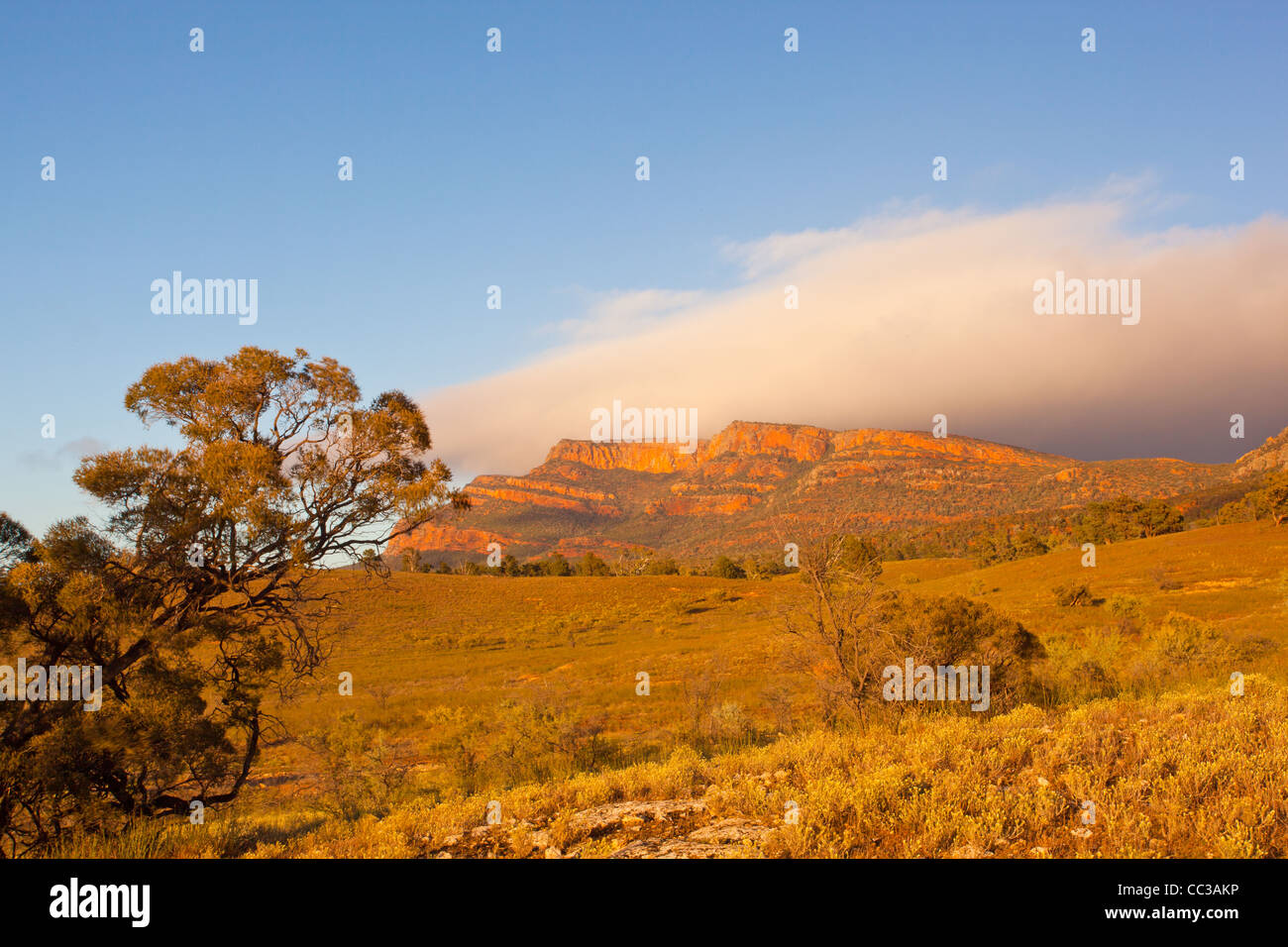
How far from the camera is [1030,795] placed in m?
5.80

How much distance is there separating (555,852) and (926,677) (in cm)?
1091

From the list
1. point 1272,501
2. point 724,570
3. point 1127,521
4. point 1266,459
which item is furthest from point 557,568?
point 1266,459

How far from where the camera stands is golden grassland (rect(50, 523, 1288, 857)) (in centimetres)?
537

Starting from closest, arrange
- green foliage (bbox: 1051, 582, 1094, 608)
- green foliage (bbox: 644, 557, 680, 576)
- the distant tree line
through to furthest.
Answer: green foliage (bbox: 1051, 582, 1094, 608), the distant tree line, green foliage (bbox: 644, 557, 680, 576)

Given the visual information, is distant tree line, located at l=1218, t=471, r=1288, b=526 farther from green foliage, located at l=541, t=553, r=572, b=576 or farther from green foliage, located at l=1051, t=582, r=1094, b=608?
green foliage, located at l=541, t=553, r=572, b=576

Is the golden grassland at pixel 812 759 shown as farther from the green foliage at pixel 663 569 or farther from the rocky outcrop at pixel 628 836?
the green foliage at pixel 663 569

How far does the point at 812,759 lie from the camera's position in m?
8.01

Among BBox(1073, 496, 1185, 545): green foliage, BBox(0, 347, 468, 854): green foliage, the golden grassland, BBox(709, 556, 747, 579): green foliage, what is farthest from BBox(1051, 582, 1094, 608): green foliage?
BBox(709, 556, 747, 579): green foliage

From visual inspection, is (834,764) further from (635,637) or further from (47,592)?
(635,637)

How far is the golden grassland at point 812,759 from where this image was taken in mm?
5367

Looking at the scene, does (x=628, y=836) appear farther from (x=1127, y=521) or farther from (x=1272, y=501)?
(x=1127, y=521)

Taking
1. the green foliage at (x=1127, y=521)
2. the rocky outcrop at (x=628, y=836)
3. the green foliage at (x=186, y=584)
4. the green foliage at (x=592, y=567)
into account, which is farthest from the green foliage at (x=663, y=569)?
the rocky outcrop at (x=628, y=836)
